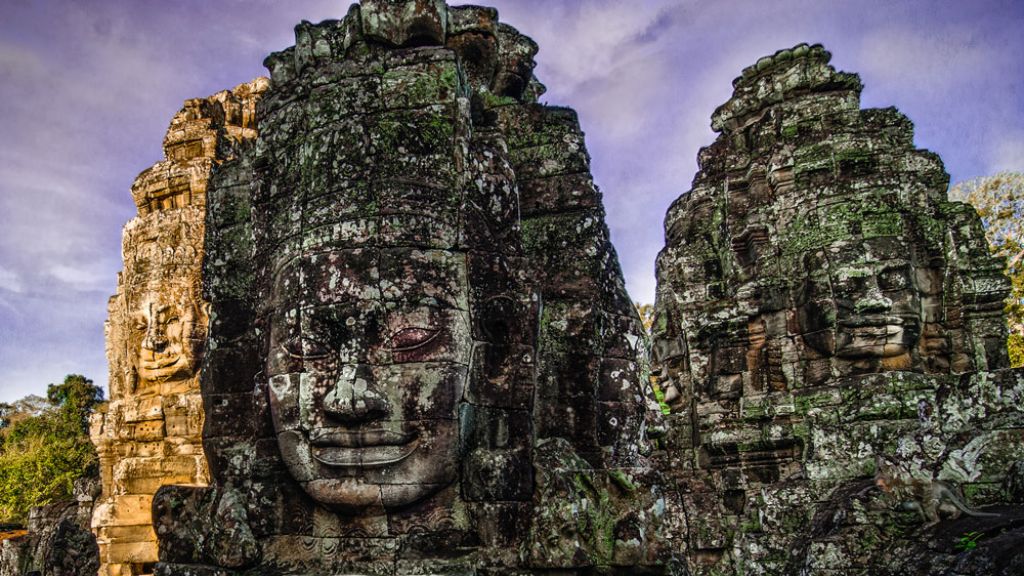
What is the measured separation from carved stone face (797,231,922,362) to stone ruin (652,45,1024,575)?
2 centimetres

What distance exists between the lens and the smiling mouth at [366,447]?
3824mm

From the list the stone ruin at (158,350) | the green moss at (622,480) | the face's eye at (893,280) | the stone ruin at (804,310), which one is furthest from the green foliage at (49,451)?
the green moss at (622,480)

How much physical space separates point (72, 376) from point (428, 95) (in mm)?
37196

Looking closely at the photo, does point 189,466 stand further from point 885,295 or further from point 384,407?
point 885,295

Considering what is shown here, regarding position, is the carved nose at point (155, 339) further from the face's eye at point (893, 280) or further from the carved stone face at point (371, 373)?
the face's eye at point (893, 280)

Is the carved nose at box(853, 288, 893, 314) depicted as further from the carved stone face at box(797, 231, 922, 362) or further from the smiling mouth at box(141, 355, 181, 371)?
the smiling mouth at box(141, 355, 181, 371)

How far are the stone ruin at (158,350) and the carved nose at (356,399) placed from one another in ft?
25.1

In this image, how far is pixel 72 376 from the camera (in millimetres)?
35000

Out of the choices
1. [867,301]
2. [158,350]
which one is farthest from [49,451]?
[867,301]

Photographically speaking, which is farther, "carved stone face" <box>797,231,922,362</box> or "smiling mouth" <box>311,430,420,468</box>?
"carved stone face" <box>797,231,922,362</box>

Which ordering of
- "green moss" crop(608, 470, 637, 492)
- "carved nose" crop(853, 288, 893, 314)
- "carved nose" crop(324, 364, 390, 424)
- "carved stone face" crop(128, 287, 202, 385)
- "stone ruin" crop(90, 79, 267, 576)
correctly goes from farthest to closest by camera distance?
"carved stone face" crop(128, 287, 202, 385) → "stone ruin" crop(90, 79, 267, 576) → "carved nose" crop(853, 288, 893, 314) → "green moss" crop(608, 470, 637, 492) → "carved nose" crop(324, 364, 390, 424)

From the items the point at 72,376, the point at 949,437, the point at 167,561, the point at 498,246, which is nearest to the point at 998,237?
the point at 949,437

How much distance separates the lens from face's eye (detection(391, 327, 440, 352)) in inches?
155

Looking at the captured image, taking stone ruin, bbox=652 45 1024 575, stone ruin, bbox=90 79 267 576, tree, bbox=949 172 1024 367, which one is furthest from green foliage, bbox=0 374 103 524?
tree, bbox=949 172 1024 367
